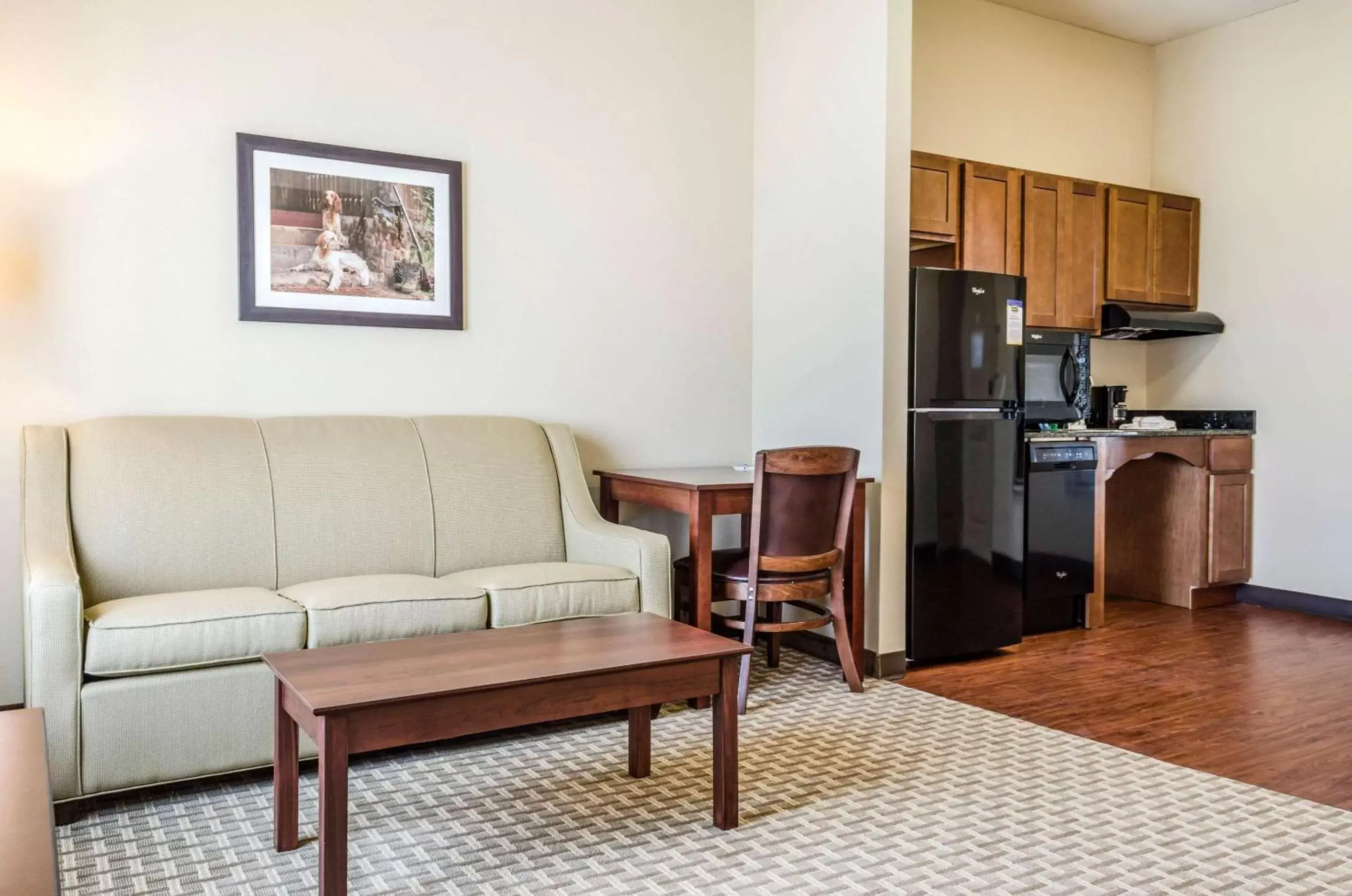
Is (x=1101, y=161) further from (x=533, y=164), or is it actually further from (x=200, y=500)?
(x=200, y=500)

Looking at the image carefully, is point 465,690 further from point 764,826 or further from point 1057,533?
point 1057,533

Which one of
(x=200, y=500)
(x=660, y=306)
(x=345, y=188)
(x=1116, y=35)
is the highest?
(x=1116, y=35)

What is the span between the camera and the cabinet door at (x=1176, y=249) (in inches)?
219

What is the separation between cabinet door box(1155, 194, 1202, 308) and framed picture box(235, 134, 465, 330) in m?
3.91

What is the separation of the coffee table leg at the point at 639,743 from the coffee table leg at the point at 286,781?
0.87 meters

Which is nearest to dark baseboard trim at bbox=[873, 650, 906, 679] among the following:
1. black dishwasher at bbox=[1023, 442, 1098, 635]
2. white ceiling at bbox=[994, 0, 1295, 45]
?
black dishwasher at bbox=[1023, 442, 1098, 635]

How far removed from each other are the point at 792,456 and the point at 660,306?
1.32 m

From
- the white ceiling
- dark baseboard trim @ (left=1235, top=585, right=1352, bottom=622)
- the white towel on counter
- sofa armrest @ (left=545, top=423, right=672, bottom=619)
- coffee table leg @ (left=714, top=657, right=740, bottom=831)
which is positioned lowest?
dark baseboard trim @ (left=1235, top=585, right=1352, bottom=622)

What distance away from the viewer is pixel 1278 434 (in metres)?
5.33

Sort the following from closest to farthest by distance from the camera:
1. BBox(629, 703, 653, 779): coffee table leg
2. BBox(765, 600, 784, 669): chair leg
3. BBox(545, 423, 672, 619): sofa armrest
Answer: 1. BBox(629, 703, 653, 779): coffee table leg
2. BBox(545, 423, 672, 619): sofa armrest
3. BBox(765, 600, 784, 669): chair leg

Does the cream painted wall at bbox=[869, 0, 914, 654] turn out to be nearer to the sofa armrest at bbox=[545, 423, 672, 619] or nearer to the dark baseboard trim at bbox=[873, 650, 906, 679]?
the dark baseboard trim at bbox=[873, 650, 906, 679]

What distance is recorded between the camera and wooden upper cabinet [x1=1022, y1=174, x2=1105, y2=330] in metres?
4.99

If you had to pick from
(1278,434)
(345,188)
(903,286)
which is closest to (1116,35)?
(1278,434)

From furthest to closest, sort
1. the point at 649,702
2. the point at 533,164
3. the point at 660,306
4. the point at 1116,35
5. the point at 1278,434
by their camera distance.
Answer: the point at 1116,35, the point at 1278,434, the point at 660,306, the point at 533,164, the point at 649,702
